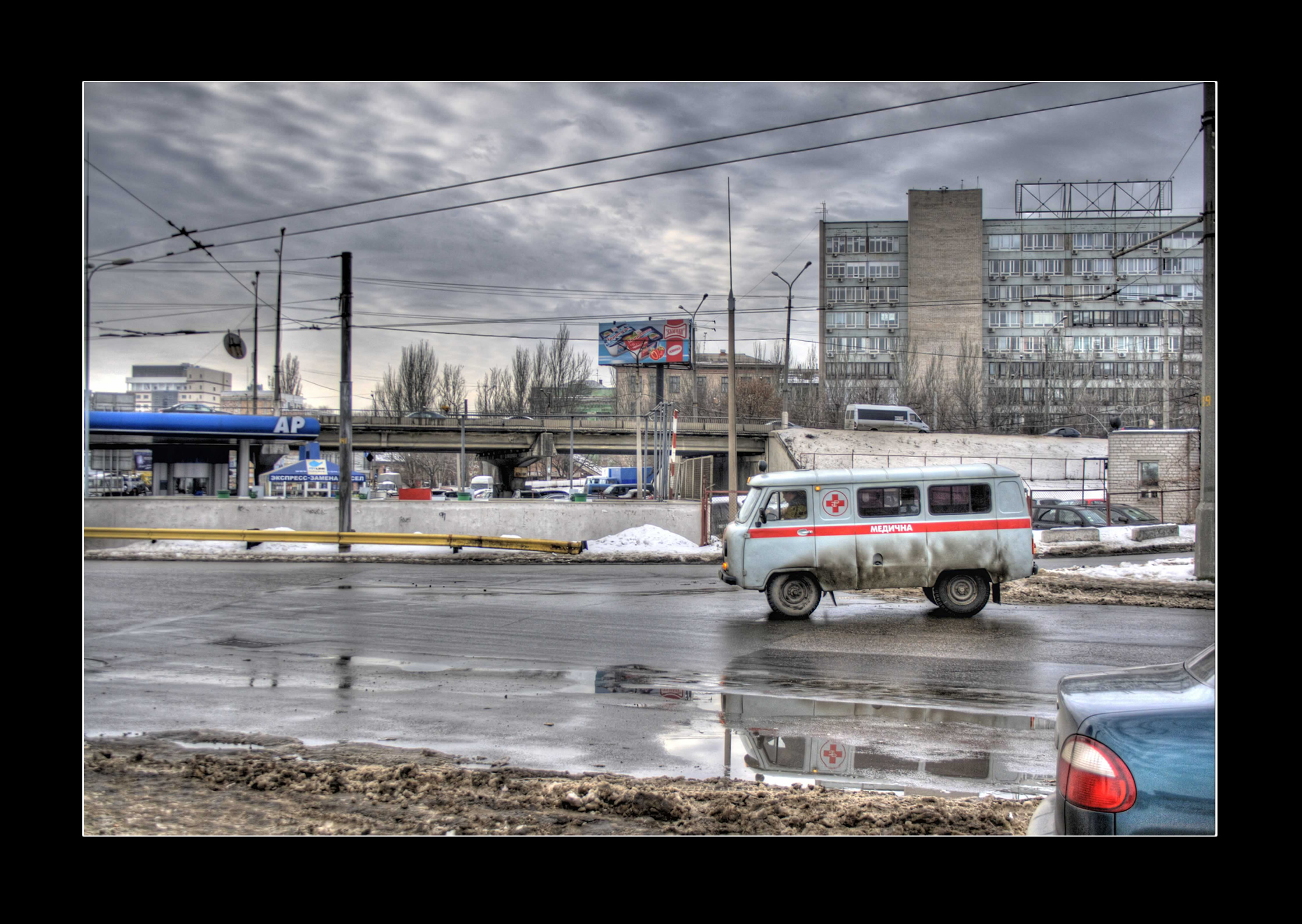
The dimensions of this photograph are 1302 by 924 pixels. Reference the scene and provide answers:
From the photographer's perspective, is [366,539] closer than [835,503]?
No

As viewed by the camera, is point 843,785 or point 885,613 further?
point 885,613

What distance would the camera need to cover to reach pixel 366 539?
952 inches

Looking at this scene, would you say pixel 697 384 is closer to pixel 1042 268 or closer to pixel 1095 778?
pixel 1042 268

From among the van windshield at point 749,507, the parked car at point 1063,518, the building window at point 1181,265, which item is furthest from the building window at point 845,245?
the van windshield at point 749,507

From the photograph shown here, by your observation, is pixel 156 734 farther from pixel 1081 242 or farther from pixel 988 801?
pixel 1081 242

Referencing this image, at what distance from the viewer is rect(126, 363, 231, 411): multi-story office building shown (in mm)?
32438

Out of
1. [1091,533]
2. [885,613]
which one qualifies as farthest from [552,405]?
[885,613]

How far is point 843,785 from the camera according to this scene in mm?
5652

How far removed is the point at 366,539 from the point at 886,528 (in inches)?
632

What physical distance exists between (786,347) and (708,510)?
2091 cm

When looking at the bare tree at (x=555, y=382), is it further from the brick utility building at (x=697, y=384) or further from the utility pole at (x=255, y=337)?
the utility pole at (x=255, y=337)

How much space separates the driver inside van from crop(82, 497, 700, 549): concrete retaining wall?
13.7 meters

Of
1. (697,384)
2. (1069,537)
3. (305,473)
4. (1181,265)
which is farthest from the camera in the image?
(697,384)

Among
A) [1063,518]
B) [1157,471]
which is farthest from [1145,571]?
[1157,471]
